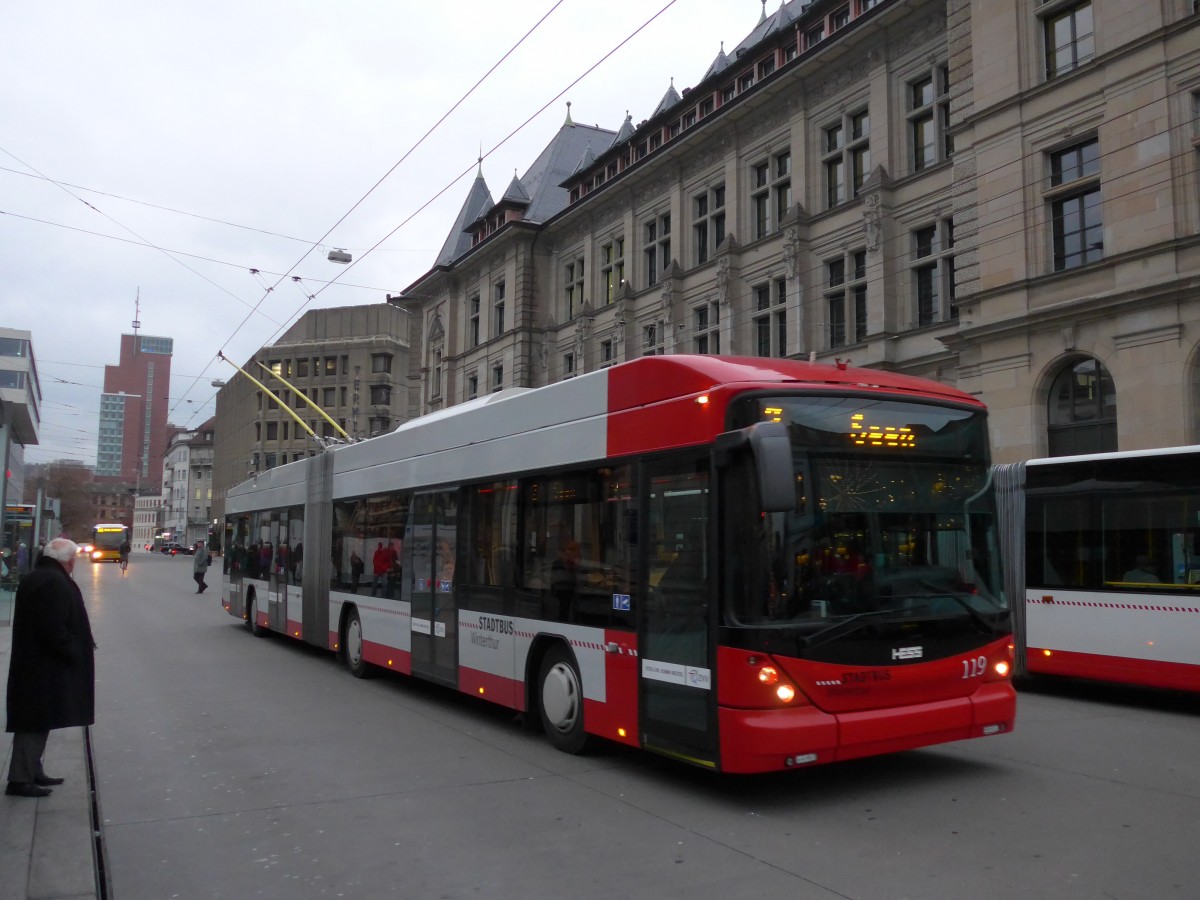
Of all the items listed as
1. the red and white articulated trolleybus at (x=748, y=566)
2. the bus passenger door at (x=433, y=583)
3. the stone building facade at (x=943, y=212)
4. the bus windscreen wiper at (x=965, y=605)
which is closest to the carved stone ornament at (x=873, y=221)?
the stone building facade at (x=943, y=212)

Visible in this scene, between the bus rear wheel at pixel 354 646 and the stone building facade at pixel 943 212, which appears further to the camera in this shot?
the stone building facade at pixel 943 212

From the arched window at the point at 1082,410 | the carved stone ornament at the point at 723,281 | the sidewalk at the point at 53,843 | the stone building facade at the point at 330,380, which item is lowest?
the sidewalk at the point at 53,843

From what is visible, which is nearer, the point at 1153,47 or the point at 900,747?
the point at 900,747

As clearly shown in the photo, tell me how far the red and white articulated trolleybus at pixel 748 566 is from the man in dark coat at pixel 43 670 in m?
3.58

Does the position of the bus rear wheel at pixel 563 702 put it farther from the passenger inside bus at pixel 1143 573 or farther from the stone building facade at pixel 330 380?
the stone building facade at pixel 330 380

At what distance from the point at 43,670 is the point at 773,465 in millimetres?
4974

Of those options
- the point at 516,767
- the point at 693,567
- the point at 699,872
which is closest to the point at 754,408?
the point at 693,567

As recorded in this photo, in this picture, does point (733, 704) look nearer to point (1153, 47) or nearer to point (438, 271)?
point (1153, 47)

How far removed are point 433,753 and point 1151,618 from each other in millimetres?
7897

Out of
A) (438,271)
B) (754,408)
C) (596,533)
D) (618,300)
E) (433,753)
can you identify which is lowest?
(433,753)

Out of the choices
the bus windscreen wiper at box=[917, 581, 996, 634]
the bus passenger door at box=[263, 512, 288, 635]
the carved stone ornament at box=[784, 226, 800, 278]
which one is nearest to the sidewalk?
the bus windscreen wiper at box=[917, 581, 996, 634]

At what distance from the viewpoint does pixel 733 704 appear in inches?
254

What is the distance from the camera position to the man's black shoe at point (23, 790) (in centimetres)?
694

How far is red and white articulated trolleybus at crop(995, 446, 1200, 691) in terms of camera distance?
10.9 meters
